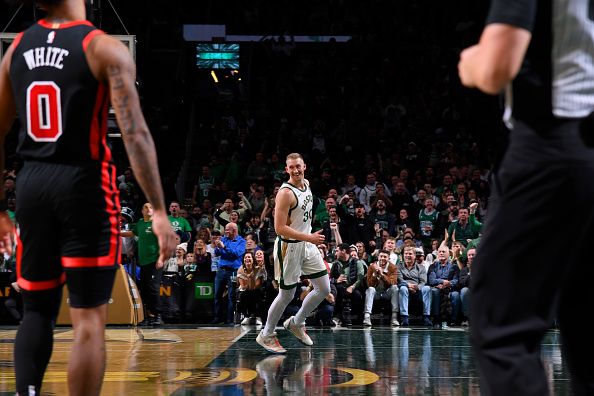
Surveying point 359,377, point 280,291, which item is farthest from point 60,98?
point 280,291

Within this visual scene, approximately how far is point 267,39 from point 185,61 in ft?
9.22

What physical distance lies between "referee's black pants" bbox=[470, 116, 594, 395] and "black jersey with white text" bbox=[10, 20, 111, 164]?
1832mm

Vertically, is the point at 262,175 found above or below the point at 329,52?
below

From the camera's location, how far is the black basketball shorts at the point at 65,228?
136 inches

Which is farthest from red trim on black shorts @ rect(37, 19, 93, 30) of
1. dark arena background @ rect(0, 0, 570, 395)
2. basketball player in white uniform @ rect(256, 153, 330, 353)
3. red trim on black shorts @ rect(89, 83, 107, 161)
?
basketball player in white uniform @ rect(256, 153, 330, 353)

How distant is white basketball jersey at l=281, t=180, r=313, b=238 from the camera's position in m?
9.21

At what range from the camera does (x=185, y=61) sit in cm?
2383

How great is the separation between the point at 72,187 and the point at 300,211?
230 inches

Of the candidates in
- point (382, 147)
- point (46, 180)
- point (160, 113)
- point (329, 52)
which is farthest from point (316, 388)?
point (329, 52)

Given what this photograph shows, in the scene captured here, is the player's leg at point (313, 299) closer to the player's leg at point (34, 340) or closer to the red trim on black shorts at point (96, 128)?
A: the player's leg at point (34, 340)

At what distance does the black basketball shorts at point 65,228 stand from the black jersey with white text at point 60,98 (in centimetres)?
7

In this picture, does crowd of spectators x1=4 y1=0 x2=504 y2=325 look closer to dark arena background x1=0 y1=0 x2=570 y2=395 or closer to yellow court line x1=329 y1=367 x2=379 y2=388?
dark arena background x1=0 y1=0 x2=570 y2=395

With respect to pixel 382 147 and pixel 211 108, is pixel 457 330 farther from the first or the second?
pixel 211 108

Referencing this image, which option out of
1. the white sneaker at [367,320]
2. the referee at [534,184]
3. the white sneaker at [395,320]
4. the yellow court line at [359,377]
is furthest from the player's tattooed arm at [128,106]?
the white sneaker at [395,320]
